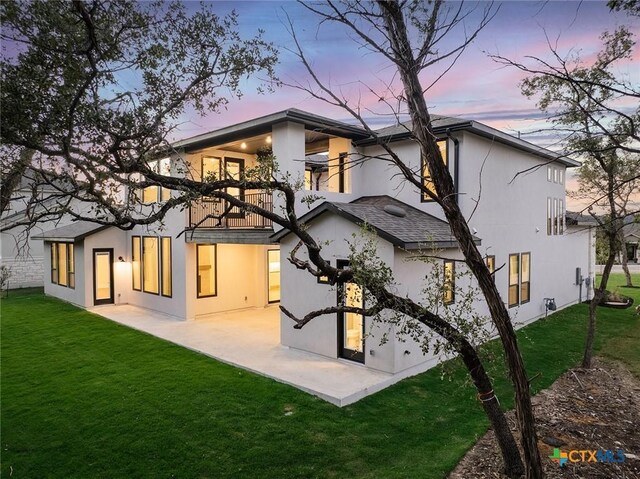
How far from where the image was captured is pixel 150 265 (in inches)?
574

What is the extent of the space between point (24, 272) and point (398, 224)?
66.4 feet

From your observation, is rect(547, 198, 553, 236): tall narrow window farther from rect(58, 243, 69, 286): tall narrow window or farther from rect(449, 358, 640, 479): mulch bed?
rect(58, 243, 69, 286): tall narrow window

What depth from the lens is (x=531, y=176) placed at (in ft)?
43.9

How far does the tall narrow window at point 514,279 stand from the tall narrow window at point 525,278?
0.28 metres

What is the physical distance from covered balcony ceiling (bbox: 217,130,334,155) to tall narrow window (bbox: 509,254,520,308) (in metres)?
6.69

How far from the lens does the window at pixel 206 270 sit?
13195mm

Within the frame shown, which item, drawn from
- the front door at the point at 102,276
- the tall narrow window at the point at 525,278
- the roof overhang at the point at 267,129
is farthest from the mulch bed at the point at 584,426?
the front door at the point at 102,276

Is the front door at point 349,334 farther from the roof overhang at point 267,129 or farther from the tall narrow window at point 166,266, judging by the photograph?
the tall narrow window at point 166,266

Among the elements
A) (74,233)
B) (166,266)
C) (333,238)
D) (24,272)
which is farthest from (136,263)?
(333,238)

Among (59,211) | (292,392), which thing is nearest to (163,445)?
(292,392)

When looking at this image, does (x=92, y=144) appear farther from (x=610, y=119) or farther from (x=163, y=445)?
(x=610, y=119)

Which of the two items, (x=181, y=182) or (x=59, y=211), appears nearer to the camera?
(x=181, y=182)

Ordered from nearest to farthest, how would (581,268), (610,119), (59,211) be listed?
(59,211) → (610,119) → (581,268)

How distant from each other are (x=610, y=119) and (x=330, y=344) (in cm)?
760
